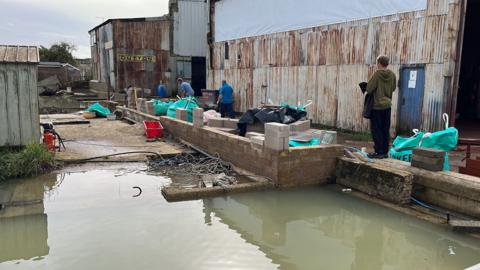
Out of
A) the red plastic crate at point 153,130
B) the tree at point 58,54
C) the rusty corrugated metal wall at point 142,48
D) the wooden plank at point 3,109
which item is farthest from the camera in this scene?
the tree at point 58,54

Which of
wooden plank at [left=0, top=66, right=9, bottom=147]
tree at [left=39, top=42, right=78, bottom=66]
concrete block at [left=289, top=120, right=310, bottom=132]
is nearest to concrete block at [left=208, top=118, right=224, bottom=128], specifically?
concrete block at [left=289, top=120, right=310, bottom=132]

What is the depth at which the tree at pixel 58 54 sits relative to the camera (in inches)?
1417

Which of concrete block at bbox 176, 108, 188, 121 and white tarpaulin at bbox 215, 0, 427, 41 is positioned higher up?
white tarpaulin at bbox 215, 0, 427, 41

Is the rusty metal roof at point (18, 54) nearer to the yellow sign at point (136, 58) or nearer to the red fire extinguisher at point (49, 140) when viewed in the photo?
the red fire extinguisher at point (49, 140)

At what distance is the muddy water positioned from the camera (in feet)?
15.4

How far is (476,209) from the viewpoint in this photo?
221 inches

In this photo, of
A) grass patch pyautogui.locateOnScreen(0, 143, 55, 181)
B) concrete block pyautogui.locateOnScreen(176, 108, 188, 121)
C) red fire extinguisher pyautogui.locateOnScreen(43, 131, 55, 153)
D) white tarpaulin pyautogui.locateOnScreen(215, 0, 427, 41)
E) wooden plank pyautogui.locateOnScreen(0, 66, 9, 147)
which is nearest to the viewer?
grass patch pyautogui.locateOnScreen(0, 143, 55, 181)

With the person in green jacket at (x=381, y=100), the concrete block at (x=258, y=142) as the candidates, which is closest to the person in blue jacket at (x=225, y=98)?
the concrete block at (x=258, y=142)

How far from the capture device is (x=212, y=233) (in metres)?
5.46

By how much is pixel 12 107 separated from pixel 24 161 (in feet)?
3.75

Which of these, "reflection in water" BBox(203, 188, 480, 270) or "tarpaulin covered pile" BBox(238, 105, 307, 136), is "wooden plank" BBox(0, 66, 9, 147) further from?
"tarpaulin covered pile" BBox(238, 105, 307, 136)

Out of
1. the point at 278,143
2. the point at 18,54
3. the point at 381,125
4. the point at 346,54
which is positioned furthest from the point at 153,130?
the point at 381,125

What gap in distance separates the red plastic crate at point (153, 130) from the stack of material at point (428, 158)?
7.31m

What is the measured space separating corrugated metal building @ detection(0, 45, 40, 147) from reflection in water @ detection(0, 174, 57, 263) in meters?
1.06
